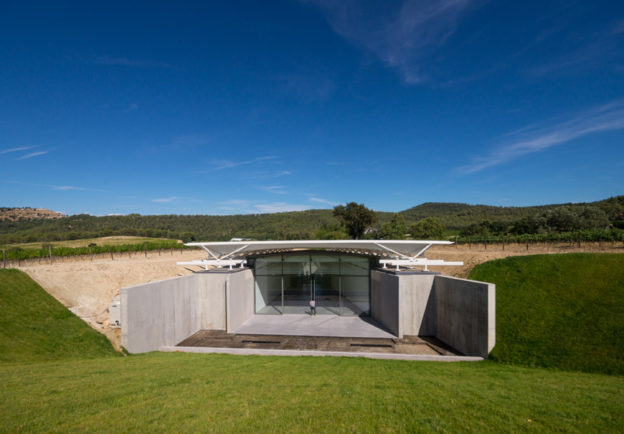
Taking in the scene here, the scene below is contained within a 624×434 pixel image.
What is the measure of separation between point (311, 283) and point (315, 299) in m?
0.93

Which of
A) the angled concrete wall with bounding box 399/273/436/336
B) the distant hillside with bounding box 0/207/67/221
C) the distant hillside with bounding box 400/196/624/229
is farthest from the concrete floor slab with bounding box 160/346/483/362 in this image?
the distant hillside with bounding box 0/207/67/221

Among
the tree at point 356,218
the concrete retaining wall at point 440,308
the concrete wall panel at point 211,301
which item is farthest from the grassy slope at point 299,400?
the tree at point 356,218

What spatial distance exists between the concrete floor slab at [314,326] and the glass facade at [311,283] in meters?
0.88

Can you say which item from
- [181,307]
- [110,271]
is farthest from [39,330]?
[110,271]

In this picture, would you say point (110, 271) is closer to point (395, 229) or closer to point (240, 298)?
point (240, 298)

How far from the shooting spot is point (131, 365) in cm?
712

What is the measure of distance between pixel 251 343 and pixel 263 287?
5.14m

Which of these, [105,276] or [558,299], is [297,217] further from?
[558,299]

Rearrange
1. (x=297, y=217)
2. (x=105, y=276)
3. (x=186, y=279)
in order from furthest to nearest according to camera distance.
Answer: (x=297, y=217) → (x=105, y=276) → (x=186, y=279)

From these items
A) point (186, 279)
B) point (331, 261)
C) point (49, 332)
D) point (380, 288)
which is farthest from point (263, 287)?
point (49, 332)

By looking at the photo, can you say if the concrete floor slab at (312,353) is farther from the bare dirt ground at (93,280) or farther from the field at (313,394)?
the bare dirt ground at (93,280)

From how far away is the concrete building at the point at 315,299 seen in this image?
9.45 m

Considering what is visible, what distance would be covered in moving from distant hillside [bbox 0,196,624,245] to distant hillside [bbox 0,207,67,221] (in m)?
4.09

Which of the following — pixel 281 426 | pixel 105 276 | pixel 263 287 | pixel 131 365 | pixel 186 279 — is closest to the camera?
pixel 281 426
